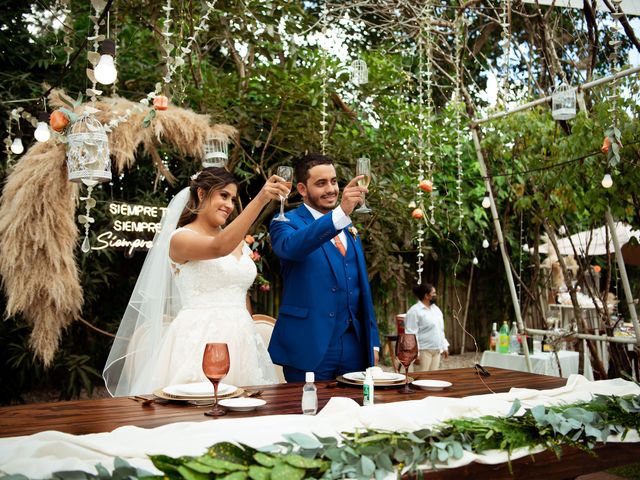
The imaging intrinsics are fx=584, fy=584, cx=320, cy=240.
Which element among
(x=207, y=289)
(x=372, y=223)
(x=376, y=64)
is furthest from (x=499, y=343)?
(x=207, y=289)

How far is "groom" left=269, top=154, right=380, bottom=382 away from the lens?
2.41 m

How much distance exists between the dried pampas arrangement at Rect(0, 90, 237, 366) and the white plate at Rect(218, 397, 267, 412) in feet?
6.97

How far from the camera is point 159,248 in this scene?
302 centimetres

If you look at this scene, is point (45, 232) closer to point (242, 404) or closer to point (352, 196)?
point (352, 196)

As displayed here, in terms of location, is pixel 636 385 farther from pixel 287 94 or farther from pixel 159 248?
pixel 287 94

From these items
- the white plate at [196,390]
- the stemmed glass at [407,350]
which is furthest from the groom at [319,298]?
the white plate at [196,390]

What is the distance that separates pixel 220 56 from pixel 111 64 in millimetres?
5336

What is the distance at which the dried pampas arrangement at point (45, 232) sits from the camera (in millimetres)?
3559

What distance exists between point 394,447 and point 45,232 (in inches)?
120

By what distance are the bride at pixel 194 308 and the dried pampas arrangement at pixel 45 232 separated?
942mm

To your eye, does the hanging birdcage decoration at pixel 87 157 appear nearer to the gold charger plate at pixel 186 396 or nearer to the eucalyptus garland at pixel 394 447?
the gold charger plate at pixel 186 396

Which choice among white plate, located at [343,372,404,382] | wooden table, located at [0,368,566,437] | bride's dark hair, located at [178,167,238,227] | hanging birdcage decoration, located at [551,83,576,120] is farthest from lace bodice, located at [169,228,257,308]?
hanging birdcage decoration, located at [551,83,576,120]

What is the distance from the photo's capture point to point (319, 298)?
247 cm

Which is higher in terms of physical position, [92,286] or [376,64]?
[376,64]
